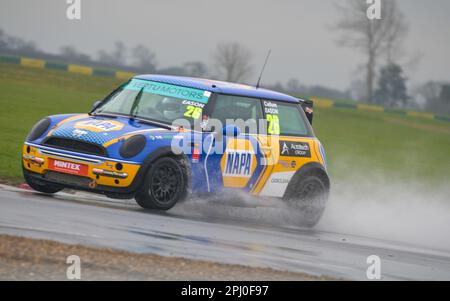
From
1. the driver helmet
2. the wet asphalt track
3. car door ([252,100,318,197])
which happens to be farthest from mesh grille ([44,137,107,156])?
car door ([252,100,318,197])

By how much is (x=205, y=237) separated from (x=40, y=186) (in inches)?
115

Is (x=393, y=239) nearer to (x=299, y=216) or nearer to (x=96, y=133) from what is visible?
(x=299, y=216)

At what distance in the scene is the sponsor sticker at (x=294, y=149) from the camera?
12344 millimetres

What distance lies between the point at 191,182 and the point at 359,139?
80.8 feet

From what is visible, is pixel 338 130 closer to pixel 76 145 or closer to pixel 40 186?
pixel 40 186

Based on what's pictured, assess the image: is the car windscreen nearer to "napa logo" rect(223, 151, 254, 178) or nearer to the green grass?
"napa logo" rect(223, 151, 254, 178)

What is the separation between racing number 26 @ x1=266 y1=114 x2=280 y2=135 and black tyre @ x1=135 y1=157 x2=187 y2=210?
1834 mm

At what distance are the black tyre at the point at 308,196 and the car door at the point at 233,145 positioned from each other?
0.81 metres

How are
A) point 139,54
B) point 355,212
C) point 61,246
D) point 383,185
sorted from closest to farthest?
1. point 61,246
2. point 355,212
3. point 383,185
4. point 139,54

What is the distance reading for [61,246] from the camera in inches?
302

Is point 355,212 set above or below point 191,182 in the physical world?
below

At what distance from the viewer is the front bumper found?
10.4 metres

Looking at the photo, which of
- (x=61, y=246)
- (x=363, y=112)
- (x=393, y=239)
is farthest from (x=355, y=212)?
(x=363, y=112)
